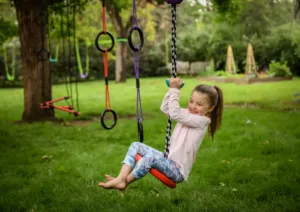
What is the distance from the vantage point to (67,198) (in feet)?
14.3

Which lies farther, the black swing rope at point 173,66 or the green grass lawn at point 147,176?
the green grass lawn at point 147,176

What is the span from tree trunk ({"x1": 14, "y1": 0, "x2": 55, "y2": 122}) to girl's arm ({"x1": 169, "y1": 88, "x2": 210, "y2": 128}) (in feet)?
20.5

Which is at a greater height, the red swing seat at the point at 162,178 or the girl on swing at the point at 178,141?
the girl on swing at the point at 178,141

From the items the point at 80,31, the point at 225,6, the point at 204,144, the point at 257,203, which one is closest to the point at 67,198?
the point at 257,203

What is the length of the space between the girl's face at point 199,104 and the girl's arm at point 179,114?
0.17ft

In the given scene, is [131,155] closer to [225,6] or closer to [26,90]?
[26,90]

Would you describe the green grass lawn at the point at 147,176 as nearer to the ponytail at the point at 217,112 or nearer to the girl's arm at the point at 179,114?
the ponytail at the point at 217,112

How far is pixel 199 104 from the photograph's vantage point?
353cm

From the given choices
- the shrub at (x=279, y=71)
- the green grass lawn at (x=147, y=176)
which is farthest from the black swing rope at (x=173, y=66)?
the shrub at (x=279, y=71)

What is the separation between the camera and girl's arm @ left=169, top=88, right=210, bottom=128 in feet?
11.3

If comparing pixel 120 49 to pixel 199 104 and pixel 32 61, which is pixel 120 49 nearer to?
pixel 32 61

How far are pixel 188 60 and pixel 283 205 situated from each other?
1041 inches

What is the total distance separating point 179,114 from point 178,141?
31cm

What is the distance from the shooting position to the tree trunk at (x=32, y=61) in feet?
30.3
